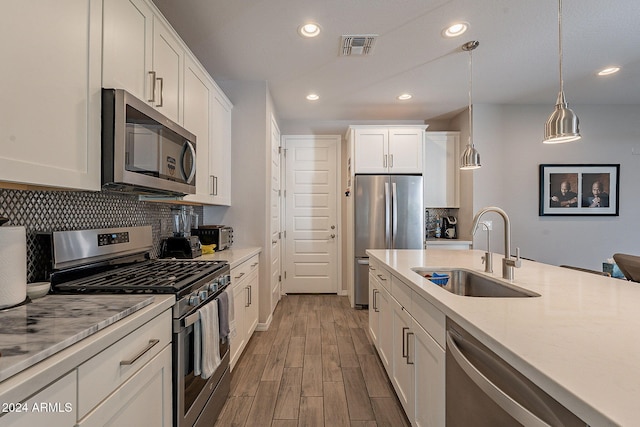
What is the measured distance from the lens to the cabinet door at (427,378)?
1.16m

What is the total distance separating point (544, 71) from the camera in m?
3.04

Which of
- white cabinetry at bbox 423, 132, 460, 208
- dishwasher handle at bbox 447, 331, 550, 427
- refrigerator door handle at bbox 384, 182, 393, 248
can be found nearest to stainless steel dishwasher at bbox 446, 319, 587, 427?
dishwasher handle at bbox 447, 331, 550, 427

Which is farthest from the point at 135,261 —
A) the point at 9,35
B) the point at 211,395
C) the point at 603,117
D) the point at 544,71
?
the point at 603,117

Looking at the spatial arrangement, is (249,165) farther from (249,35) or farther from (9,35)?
(9,35)

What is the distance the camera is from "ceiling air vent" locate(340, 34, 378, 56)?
240cm

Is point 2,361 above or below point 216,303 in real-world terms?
above

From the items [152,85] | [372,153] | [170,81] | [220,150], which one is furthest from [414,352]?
[372,153]

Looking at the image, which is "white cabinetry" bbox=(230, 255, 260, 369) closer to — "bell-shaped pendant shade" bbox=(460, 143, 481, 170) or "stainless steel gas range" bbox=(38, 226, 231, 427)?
"stainless steel gas range" bbox=(38, 226, 231, 427)

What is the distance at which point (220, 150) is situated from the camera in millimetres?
2809

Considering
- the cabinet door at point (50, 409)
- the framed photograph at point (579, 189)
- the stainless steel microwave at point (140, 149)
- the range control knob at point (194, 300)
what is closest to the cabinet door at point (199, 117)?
the stainless steel microwave at point (140, 149)

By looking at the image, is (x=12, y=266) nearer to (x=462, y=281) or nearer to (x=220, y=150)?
(x=220, y=150)

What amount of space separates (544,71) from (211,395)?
414cm

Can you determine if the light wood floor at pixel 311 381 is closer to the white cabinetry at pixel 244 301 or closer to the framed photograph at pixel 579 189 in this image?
the white cabinetry at pixel 244 301

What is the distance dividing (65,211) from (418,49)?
285 centimetres
